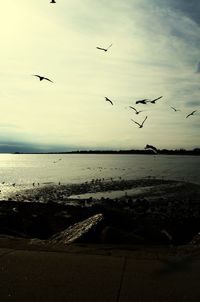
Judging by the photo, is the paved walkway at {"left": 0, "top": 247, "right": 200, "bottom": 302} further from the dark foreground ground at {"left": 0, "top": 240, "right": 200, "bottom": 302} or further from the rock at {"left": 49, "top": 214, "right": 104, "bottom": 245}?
the rock at {"left": 49, "top": 214, "right": 104, "bottom": 245}

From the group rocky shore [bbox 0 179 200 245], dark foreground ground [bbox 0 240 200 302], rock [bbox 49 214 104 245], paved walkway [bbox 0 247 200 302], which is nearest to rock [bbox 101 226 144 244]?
rocky shore [bbox 0 179 200 245]

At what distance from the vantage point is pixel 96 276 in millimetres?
5473

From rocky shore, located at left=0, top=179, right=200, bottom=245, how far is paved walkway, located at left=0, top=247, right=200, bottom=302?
104 inches

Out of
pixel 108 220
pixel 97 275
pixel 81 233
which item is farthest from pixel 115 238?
pixel 108 220

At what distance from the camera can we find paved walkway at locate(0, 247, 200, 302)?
191 inches

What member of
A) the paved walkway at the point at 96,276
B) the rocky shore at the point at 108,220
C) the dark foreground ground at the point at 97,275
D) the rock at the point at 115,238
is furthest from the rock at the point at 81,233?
the paved walkway at the point at 96,276

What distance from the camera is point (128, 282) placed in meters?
5.26

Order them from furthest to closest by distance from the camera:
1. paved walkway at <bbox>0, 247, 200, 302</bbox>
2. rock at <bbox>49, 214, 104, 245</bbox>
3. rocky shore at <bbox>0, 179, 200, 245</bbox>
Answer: rocky shore at <bbox>0, 179, 200, 245</bbox> < rock at <bbox>49, 214, 104, 245</bbox> < paved walkway at <bbox>0, 247, 200, 302</bbox>

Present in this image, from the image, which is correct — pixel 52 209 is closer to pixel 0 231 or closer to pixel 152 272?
pixel 0 231

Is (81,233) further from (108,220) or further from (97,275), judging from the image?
(108,220)

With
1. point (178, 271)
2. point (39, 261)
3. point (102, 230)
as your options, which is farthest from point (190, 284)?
point (102, 230)

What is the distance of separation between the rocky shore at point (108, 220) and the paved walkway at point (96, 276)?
2.65m

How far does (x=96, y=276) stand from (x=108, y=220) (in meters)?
8.34

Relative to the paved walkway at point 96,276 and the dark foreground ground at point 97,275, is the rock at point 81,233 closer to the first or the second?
the dark foreground ground at point 97,275
